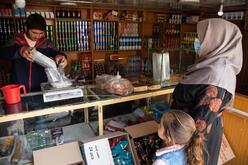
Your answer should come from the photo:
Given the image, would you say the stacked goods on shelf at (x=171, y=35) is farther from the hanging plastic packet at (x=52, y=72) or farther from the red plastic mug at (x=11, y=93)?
the red plastic mug at (x=11, y=93)

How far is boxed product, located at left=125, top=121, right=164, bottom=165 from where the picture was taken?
4.55ft

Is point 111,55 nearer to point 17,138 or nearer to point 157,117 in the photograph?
point 157,117

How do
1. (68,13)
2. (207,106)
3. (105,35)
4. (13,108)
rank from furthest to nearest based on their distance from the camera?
(105,35), (68,13), (13,108), (207,106)

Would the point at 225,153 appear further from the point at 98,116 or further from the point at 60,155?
the point at 60,155

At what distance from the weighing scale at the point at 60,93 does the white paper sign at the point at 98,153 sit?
32 centimetres

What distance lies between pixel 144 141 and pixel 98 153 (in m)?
0.38

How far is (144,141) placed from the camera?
1.45 m

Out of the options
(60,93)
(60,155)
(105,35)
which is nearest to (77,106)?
(60,93)

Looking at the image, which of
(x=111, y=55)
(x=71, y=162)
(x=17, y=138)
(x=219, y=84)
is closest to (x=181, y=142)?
(x=219, y=84)

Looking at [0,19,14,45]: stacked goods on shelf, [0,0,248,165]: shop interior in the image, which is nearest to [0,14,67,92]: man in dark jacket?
[0,0,248,165]: shop interior

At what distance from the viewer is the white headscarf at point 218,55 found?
40.3 inches

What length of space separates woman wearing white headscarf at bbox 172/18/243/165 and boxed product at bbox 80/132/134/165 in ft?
1.47

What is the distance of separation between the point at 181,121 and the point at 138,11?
3.36 m

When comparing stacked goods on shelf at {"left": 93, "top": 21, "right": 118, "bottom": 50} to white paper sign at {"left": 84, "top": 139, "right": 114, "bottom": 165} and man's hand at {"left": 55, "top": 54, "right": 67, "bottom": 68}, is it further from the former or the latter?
white paper sign at {"left": 84, "top": 139, "right": 114, "bottom": 165}
